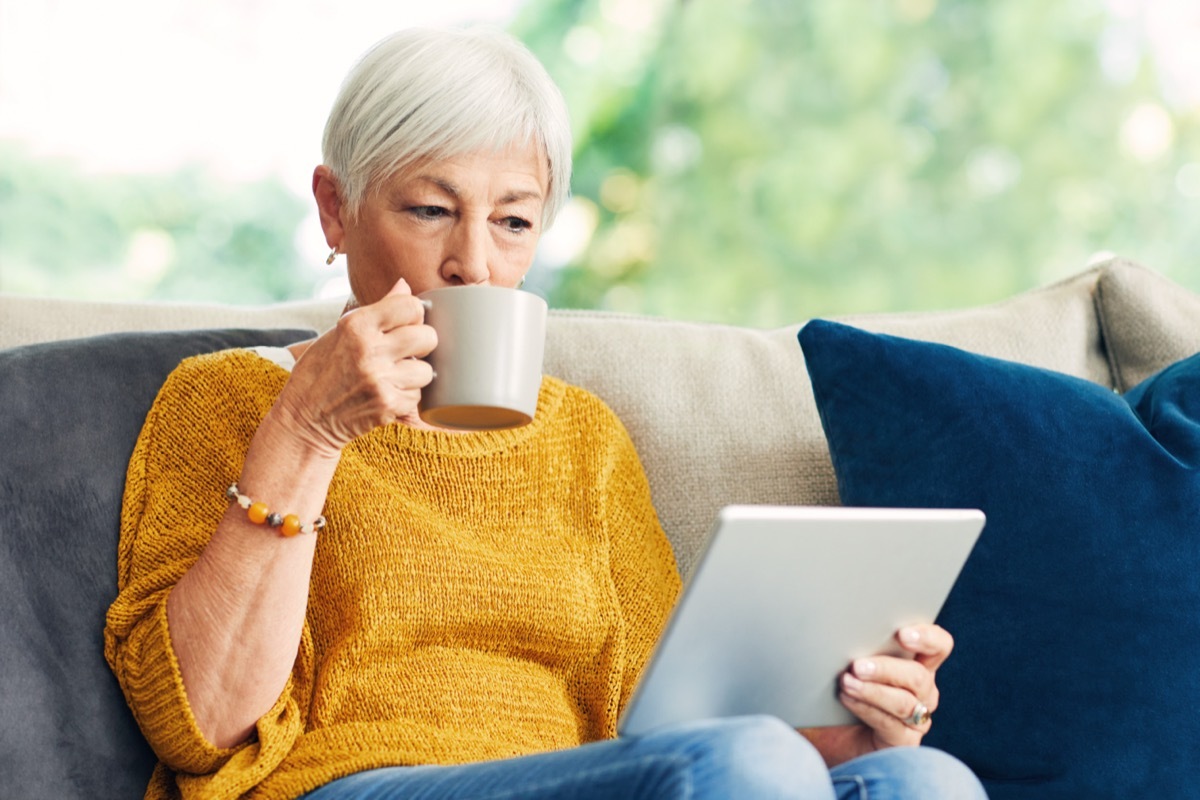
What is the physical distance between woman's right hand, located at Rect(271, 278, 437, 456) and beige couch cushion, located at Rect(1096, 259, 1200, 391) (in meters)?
1.16

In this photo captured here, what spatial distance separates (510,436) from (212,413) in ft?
1.09

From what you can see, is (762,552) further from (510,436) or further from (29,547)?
(29,547)

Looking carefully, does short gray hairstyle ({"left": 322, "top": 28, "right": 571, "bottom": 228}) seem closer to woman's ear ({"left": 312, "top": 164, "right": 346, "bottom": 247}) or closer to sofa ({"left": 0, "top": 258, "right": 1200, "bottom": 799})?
woman's ear ({"left": 312, "top": 164, "right": 346, "bottom": 247})

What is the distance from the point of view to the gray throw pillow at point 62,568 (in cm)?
107

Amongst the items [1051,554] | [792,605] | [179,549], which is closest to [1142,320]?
[1051,554]

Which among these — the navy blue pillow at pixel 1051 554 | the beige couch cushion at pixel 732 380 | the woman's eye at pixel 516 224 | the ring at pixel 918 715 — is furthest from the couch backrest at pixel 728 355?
the ring at pixel 918 715

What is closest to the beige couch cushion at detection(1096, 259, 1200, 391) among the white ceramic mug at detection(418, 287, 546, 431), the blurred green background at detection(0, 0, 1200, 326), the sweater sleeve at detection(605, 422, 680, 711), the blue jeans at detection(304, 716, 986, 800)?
the sweater sleeve at detection(605, 422, 680, 711)

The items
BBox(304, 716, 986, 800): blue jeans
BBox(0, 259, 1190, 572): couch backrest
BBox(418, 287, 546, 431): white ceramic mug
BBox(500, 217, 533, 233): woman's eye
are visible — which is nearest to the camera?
BBox(304, 716, 986, 800): blue jeans

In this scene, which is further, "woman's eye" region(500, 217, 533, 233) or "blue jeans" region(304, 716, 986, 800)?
"woman's eye" region(500, 217, 533, 233)

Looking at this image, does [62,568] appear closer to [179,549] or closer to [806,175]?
[179,549]

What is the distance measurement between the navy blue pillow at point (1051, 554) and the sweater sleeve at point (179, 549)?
692 millimetres

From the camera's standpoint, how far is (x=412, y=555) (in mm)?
1239

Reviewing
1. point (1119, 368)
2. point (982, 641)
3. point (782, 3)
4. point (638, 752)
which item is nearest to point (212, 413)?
point (638, 752)

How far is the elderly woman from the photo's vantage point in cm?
102
